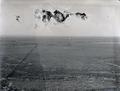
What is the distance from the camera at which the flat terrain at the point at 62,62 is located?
222cm

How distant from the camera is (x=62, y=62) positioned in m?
2.31

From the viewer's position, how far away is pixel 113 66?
7.56 feet

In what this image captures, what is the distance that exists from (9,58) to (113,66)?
3.53 feet

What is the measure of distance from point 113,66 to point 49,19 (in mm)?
824

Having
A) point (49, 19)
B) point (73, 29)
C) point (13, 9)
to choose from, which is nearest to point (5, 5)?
point (13, 9)

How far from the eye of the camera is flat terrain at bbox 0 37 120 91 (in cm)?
222

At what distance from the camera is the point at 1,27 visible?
7.63 feet

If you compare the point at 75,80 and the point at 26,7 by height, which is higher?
the point at 26,7

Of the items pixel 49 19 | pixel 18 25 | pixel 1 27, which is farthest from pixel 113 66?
pixel 1 27

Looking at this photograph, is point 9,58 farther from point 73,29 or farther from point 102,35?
point 102,35

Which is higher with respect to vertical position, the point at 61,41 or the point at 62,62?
the point at 61,41

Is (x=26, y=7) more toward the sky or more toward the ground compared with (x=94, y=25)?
more toward the sky

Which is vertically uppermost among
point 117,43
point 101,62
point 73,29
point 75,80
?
point 73,29

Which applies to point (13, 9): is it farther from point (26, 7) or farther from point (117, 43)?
point (117, 43)
